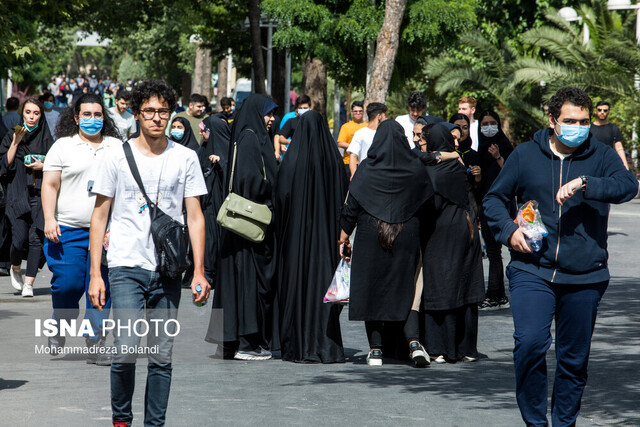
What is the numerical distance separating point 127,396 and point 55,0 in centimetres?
1579

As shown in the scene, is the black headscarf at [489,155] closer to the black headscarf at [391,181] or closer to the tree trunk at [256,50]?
the black headscarf at [391,181]

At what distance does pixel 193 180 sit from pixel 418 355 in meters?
2.72

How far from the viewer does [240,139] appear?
821 cm

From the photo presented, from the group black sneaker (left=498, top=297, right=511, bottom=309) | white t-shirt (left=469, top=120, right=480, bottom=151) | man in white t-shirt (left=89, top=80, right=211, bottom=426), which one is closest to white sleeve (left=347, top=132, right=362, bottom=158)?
white t-shirt (left=469, top=120, right=480, bottom=151)

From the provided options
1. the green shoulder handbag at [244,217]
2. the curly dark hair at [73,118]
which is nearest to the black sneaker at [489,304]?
the green shoulder handbag at [244,217]

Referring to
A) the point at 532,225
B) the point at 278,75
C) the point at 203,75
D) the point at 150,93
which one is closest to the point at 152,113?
the point at 150,93

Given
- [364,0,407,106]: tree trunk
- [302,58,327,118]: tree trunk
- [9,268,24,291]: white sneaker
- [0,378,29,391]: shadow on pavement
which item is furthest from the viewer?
[302,58,327,118]: tree trunk

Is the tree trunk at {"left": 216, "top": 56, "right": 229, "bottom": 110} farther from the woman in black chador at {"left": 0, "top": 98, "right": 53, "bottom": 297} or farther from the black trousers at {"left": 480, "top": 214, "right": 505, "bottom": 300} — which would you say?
the black trousers at {"left": 480, "top": 214, "right": 505, "bottom": 300}

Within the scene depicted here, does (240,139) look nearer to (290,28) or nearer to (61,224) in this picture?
(61,224)

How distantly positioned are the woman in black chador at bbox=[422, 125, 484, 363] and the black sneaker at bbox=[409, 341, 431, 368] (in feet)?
0.80

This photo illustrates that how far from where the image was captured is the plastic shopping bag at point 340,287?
7785mm

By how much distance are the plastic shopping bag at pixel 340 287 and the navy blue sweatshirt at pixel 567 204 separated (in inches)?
90.4

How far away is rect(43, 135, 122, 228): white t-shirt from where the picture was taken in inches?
298

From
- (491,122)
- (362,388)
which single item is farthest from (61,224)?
(491,122)
